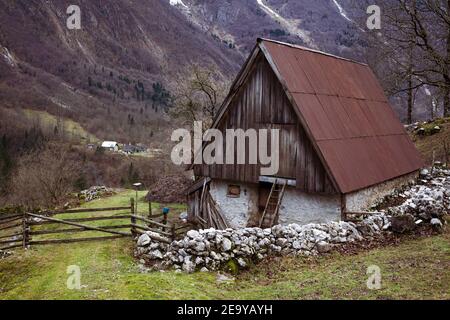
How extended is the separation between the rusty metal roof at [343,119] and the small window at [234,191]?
404 cm

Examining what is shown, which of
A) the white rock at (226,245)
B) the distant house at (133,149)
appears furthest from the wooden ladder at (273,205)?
the distant house at (133,149)

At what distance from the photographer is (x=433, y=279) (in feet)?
28.5

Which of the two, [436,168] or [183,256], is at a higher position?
[436,168]

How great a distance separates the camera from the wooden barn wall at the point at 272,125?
44.2 feet

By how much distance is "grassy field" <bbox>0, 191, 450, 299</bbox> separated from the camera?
854 centimetres

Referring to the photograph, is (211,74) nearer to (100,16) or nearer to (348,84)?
(348,84)

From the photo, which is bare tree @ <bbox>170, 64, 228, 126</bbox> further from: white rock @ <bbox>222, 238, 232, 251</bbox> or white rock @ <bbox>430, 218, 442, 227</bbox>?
white rock @ <bbox>430, 218, 442, 227</bbox>

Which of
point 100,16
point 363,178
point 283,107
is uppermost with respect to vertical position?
point 100,16

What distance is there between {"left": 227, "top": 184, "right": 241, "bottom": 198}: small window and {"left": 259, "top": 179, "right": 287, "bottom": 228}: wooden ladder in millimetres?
1449

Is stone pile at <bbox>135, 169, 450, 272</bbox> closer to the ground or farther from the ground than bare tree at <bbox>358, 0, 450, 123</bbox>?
closer to the ground

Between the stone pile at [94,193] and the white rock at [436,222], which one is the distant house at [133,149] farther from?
the white rock at [436,222]

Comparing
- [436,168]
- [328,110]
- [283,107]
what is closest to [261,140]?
[283,107]

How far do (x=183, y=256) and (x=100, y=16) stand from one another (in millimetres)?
193580

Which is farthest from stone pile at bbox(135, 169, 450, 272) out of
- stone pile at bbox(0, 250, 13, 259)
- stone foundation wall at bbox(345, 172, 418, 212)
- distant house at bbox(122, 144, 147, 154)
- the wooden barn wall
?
distant house at bbox(122, 144, 147, 154)
